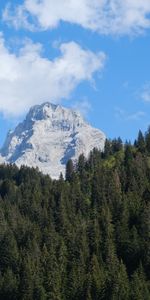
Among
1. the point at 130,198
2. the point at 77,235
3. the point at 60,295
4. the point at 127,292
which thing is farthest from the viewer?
the point at 130,198

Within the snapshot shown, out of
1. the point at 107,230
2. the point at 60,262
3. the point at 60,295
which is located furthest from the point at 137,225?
the point at 60,295

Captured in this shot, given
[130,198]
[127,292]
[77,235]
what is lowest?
[127,292]

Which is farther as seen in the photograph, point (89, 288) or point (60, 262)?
point (60, 262)

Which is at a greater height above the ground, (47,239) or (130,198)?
(130,198)

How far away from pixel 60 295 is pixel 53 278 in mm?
5579

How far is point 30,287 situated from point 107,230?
27.9 meters

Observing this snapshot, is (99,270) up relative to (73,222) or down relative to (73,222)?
down

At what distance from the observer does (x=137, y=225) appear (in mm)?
164625

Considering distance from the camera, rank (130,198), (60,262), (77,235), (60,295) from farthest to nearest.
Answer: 1. (130,198)
2. (77,235)
3. (60,262)
4. (60,295)

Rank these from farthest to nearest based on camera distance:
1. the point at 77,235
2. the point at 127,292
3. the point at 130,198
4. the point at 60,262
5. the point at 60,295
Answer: the point at 130,198 < the point at 77,235 < the point at 60,262 < the point at 60,295 < the point at 127,292

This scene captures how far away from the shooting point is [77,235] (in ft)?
550

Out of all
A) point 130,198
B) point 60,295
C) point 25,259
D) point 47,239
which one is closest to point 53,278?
point 60,295

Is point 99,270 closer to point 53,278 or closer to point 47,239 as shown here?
point 53,278

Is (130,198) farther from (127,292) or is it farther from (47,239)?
(127,292)
